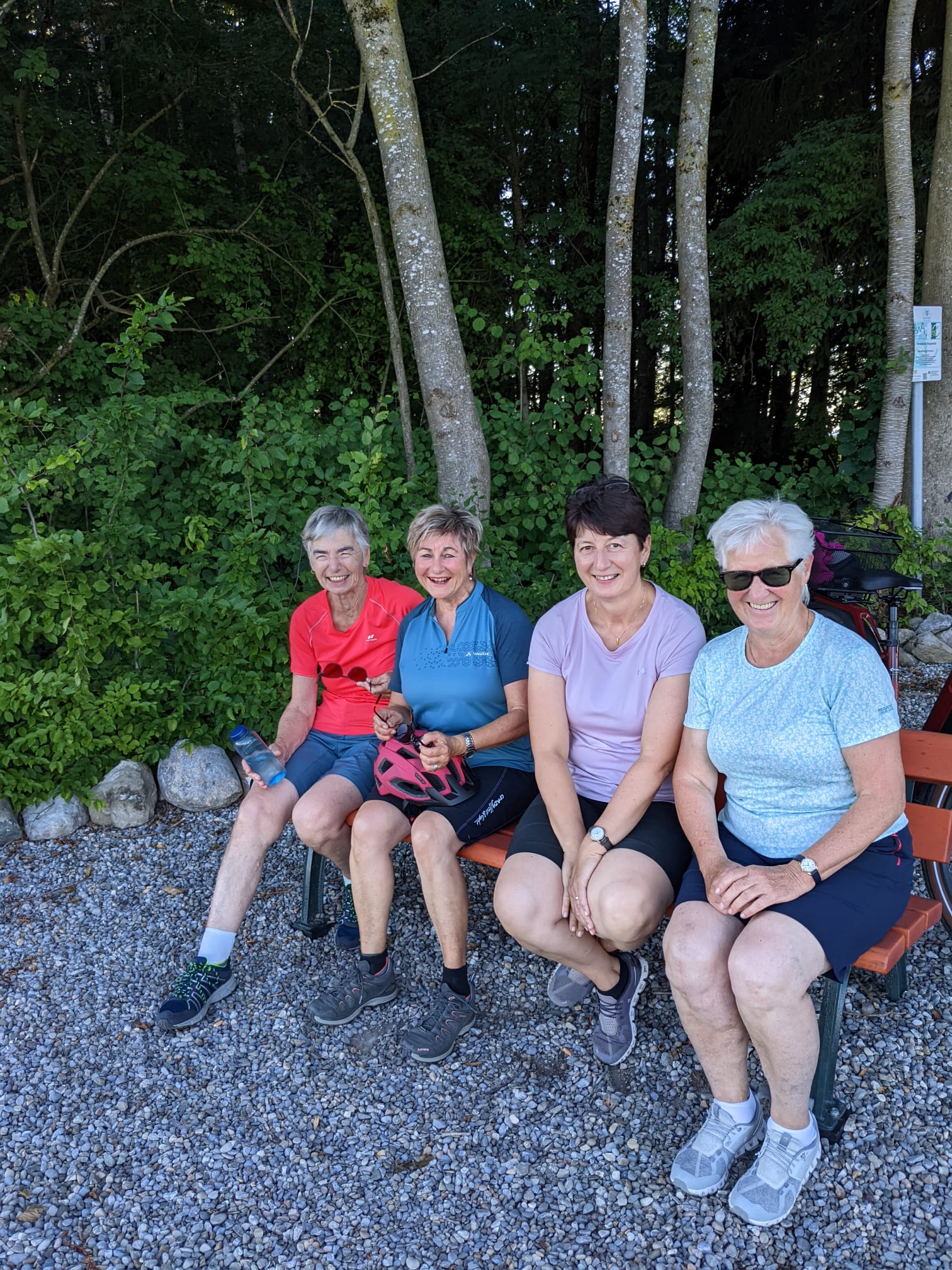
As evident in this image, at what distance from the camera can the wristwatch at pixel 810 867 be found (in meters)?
2.20

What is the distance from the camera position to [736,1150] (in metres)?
2.20

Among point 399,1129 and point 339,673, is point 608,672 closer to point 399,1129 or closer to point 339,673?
point 339,673

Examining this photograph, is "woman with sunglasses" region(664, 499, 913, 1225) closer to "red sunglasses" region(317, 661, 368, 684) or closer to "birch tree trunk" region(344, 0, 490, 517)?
"red sunglasses" region(317, 661, 368, 684)

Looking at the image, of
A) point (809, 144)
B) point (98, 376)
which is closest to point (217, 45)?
point (98, 376)

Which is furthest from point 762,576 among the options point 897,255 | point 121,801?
point 897,255

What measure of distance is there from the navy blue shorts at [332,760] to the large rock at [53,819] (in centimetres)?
148

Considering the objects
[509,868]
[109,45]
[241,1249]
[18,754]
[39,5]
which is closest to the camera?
[241,1249]

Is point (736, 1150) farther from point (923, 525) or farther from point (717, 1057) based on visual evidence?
point (923, 525)

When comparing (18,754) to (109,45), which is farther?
(109,45)

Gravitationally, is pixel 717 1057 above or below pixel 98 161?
below

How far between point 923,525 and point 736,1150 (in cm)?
588

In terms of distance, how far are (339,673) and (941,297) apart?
583 centimetres

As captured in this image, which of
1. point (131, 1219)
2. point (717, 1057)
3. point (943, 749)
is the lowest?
point (131, 1219)

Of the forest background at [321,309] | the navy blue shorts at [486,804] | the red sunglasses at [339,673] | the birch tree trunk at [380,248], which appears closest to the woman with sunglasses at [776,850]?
the navy blue shorts at [486,804]
